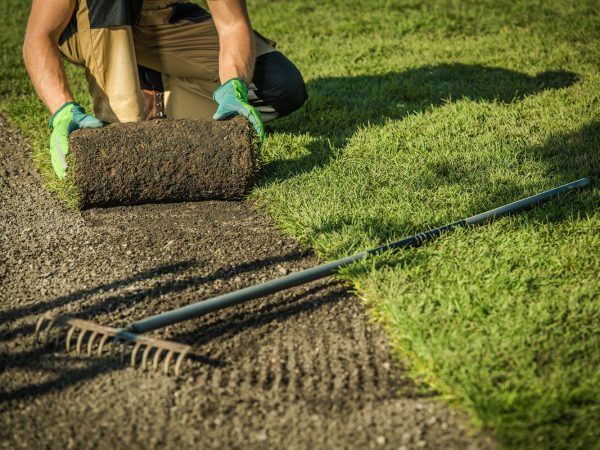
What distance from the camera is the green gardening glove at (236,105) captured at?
4.00 metres

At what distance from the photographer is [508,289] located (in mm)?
2959

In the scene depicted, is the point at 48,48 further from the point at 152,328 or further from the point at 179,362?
the point at 179,362

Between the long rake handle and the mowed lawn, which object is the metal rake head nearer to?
the long rake handle

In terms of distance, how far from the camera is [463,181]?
13.1 feet

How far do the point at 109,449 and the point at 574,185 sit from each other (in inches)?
109

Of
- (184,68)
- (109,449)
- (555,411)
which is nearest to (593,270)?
(555,411)

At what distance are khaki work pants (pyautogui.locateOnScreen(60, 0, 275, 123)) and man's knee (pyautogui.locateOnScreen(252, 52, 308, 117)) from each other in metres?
0.17

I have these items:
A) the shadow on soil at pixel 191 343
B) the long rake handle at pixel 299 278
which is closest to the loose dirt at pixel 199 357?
the shadow on soil at pixel 191 343

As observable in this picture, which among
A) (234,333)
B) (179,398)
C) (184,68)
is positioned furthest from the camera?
(184,68)

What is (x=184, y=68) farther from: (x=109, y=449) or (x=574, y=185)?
(x=109, y=449)

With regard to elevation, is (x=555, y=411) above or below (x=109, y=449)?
above

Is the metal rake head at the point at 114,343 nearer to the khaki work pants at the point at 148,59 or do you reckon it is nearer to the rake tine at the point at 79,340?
the rake tine at the point at 79,340

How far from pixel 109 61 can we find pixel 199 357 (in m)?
2.29

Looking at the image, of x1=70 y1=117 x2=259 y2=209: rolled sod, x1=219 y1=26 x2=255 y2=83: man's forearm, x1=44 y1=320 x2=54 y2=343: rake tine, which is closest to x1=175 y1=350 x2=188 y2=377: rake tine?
x1=44 y1=320 x2=54 y2=343: rake tine
